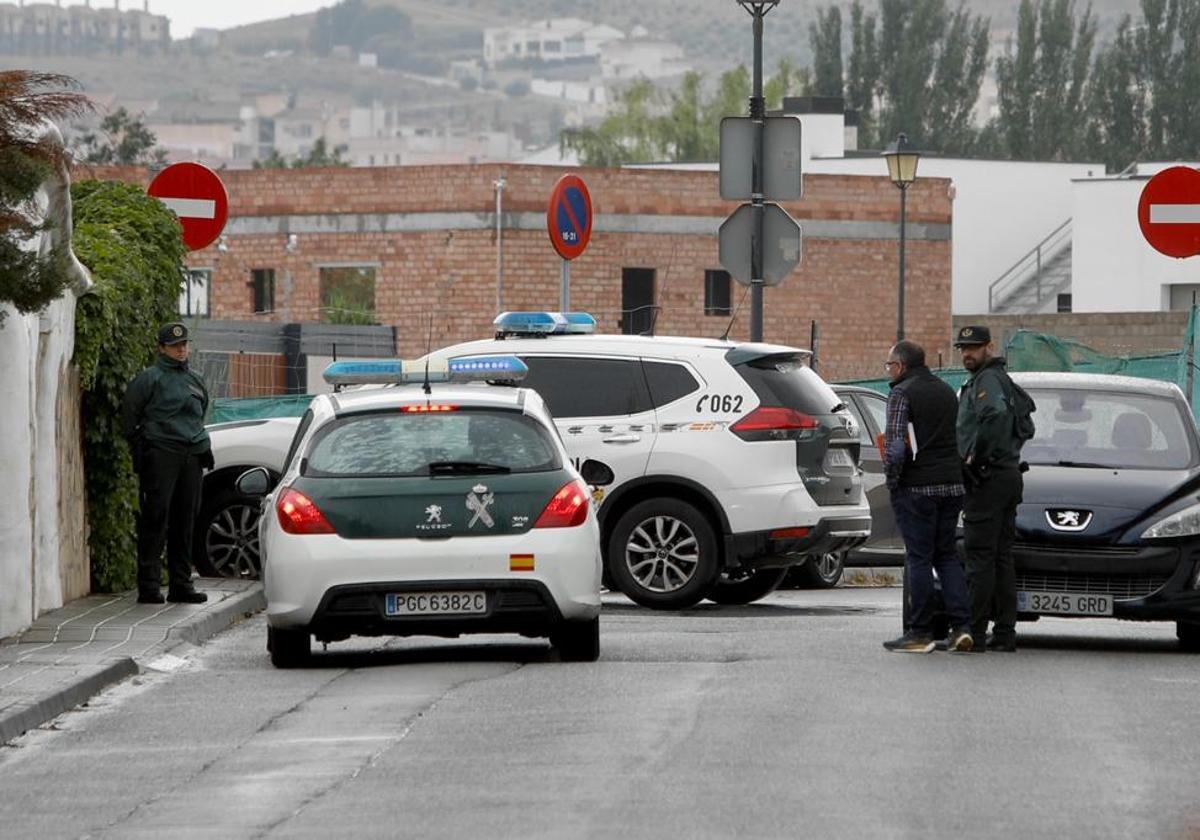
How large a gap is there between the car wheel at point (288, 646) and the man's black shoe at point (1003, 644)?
12.6ft

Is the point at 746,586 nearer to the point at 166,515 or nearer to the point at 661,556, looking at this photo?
the point at 661,556

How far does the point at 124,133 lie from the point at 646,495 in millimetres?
99962

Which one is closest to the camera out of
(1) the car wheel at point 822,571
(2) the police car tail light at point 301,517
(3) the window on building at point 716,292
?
(2) the police car tail light at point 301,517

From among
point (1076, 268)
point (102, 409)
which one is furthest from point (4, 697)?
point (1076, 268)

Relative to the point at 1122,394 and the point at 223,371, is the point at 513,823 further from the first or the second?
the point at 223,371

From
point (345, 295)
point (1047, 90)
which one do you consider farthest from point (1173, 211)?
point (1047, 90)

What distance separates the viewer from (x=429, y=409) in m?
14.6

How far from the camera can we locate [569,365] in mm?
18812

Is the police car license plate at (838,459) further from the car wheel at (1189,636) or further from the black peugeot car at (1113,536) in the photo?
the car wheel at (1189,636)

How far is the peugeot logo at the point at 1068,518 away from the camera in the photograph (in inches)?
600

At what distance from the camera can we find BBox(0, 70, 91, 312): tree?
512 inches

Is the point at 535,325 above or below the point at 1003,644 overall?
above

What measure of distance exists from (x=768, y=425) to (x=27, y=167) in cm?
654

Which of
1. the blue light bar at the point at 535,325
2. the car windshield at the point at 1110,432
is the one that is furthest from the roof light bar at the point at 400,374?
the car windshield at the point at 1110,432
